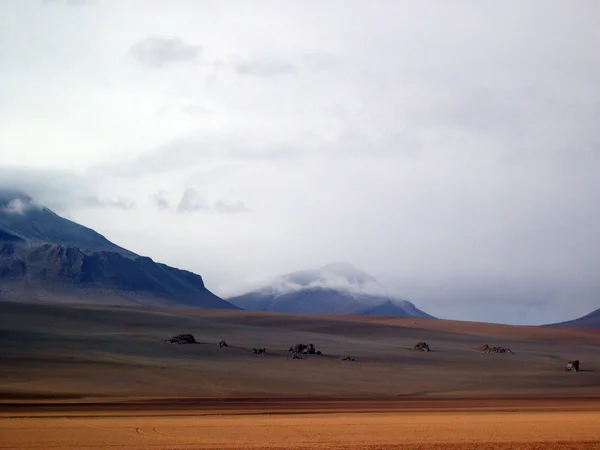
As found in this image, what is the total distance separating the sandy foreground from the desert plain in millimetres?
59

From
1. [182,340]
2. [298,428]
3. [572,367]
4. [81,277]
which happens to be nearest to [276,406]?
[298,428]

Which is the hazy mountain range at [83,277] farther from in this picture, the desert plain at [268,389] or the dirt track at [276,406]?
the dirt track at [276,406]

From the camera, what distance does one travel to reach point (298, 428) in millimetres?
23984

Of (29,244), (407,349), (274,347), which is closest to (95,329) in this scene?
(274,347)

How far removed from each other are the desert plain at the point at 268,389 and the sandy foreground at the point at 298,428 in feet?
0.19

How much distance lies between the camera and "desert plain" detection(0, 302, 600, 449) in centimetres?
2194

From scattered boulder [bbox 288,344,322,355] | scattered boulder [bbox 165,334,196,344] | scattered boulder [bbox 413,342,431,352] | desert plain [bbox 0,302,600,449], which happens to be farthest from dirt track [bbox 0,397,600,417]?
scattered boulder [bbox 413,342,431,352]

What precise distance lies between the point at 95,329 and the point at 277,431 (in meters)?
45.8

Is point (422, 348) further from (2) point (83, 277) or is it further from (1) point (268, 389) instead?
(2) point (83, 277)

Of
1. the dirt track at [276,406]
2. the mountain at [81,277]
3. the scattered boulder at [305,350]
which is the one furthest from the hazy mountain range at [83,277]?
the dirt track at [276,406]

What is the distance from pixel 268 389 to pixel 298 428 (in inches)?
690

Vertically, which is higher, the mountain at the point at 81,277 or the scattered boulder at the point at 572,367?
the mountain at the point at 81,277

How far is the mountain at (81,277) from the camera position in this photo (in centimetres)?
14650

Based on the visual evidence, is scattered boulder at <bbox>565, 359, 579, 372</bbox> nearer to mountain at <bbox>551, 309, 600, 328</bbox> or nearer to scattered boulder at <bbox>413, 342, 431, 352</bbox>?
scattered boulder at <bbox>413, 342, 431, 352</bbox>
